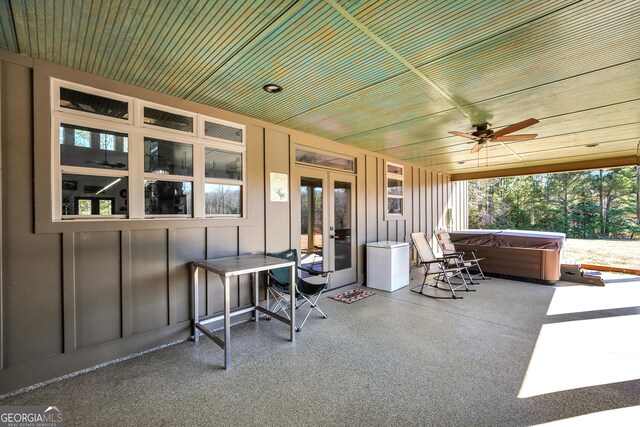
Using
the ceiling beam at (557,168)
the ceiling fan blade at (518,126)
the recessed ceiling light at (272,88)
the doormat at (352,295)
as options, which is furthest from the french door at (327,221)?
the ceiling beam at (557,168)

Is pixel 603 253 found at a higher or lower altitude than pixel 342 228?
lower

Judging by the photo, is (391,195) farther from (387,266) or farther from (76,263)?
(76,263)

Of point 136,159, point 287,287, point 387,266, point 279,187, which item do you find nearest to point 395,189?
point 387,266

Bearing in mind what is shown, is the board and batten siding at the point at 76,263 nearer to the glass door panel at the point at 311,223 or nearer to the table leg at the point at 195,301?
the table leg at the point at 195,301

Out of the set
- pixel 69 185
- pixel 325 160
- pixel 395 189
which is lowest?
pixel 69 185

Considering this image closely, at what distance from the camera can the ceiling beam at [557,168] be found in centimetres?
619

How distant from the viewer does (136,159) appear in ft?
9.35

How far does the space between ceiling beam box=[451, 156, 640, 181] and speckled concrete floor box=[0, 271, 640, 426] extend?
5327mm

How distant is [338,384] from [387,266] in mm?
3117

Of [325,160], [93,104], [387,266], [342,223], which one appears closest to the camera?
[93,104]

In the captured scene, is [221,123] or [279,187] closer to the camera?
[221,123]

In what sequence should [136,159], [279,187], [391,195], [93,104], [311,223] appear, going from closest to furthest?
[93,104]
[136,159]
[279,187]
[311,223]
[391,195]

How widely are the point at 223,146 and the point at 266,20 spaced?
1.91 m

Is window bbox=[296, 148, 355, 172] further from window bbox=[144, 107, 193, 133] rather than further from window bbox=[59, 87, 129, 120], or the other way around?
window bbox=[59, 87, 129, 120]
